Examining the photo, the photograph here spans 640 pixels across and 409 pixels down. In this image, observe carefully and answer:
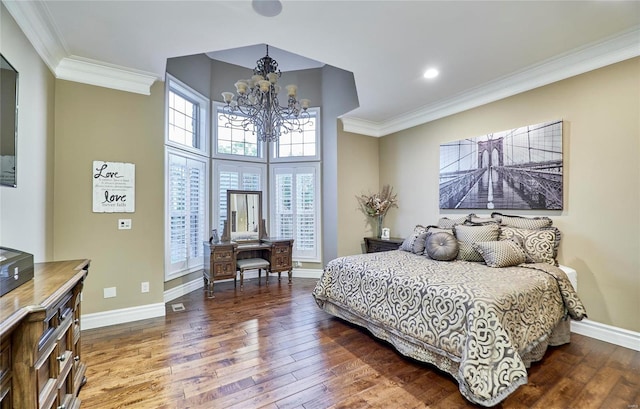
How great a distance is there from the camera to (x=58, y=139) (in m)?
2.88

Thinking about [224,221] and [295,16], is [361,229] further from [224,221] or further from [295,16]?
[295,16]

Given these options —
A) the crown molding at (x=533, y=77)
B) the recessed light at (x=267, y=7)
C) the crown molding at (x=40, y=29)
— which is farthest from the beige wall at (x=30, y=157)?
the crown molding at (x=533, y=77)

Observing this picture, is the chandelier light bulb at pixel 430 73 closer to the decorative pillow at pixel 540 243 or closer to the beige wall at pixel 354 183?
the beige wall at pixel 354 183

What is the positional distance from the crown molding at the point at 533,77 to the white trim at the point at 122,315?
3.92 metres

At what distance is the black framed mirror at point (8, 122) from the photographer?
5.92 ft

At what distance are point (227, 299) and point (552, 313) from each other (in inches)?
145

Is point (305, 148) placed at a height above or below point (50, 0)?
below

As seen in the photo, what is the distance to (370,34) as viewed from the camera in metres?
2.67

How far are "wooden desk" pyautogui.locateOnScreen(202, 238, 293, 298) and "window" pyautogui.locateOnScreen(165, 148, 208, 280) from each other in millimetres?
234

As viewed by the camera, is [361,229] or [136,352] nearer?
[136,352]

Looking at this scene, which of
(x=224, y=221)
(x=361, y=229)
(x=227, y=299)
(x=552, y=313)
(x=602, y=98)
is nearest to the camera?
(x=552, y=313)

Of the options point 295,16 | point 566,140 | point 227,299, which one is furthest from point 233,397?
point 566,140

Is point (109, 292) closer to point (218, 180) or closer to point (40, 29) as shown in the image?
point (218, 180)

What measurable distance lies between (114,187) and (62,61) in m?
1.32
